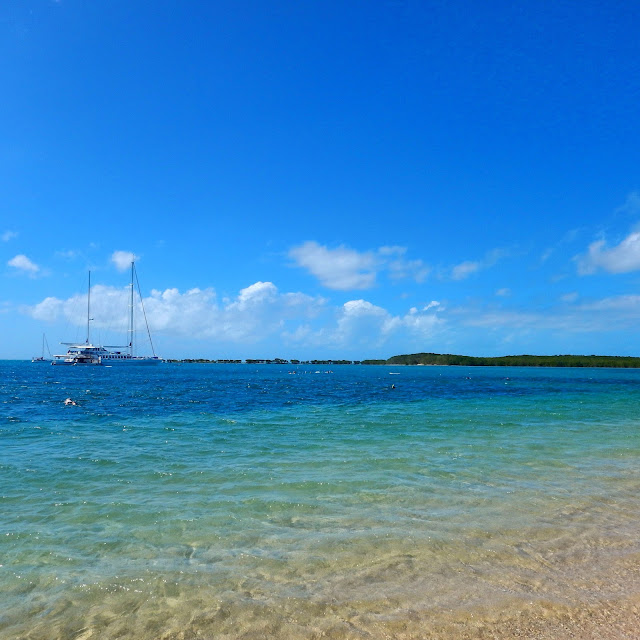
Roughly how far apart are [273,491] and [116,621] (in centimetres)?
576

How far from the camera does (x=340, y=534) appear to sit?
27.6 ft

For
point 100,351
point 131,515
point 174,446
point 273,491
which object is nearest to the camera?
point 131,515

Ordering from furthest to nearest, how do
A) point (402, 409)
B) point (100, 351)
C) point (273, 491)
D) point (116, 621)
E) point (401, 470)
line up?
1. point (100, 351)
2. point (402, 409)
3. point (401, 470)
4. point (273, 491)
5. point (116, 621)

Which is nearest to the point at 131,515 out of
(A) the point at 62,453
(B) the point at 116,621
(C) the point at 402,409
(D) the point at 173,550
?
(D) the point at 173,550

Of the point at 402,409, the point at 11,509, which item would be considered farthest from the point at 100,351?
the point at 11,509

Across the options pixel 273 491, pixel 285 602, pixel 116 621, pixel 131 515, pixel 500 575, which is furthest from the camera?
pixel 273 491

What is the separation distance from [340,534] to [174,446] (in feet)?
37.1

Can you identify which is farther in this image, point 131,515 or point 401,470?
point 401,470

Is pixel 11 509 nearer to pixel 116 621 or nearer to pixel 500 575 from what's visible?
pixel 116 621

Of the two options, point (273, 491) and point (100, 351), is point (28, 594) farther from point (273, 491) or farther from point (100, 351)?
point (100, 351)

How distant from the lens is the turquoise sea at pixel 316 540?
5668 millimetres

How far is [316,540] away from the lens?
8133mm

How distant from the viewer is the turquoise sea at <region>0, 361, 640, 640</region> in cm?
567

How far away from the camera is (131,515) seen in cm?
952
